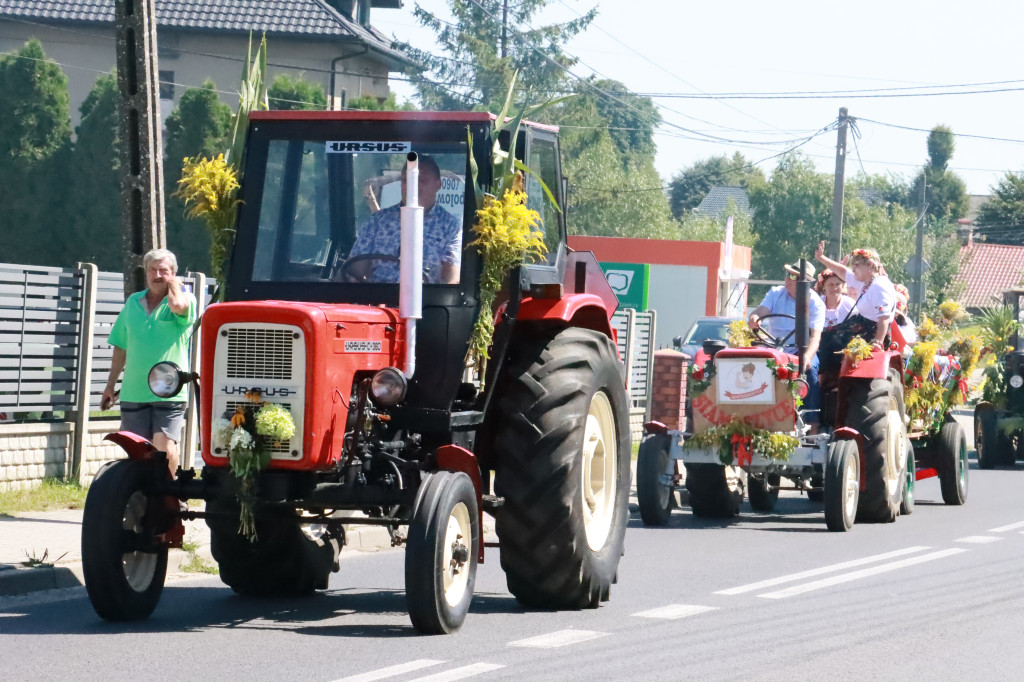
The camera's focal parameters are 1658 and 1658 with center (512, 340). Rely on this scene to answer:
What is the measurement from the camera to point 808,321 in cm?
1292

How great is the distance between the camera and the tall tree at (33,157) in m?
35.0

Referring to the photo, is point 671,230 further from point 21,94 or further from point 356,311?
point 356,311

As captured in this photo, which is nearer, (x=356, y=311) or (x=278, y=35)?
(x=356, y=311)

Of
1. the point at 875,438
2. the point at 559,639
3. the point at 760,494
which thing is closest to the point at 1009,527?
the point at 875,438

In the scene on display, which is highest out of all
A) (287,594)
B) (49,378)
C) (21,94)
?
Answer: (21,94)

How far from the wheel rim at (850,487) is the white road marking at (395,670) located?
6.40 meters

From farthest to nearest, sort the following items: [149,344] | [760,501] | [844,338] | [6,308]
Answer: [760,501] → [844,338] → [6,308] → [149,344]

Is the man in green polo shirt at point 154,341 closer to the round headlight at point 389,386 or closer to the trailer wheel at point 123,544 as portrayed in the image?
the trailer wheel at point 123,544

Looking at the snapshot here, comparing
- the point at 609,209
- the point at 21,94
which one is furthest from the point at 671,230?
the point at 21,94

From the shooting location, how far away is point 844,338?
45.5 ft

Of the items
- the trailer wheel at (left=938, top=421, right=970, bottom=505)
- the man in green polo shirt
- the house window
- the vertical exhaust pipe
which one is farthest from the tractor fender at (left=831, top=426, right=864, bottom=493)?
the house window

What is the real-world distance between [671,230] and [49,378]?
201ft

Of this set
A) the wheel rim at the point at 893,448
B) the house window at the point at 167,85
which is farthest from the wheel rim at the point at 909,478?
the house window at the point at 167,85

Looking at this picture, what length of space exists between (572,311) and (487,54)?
157 feet
